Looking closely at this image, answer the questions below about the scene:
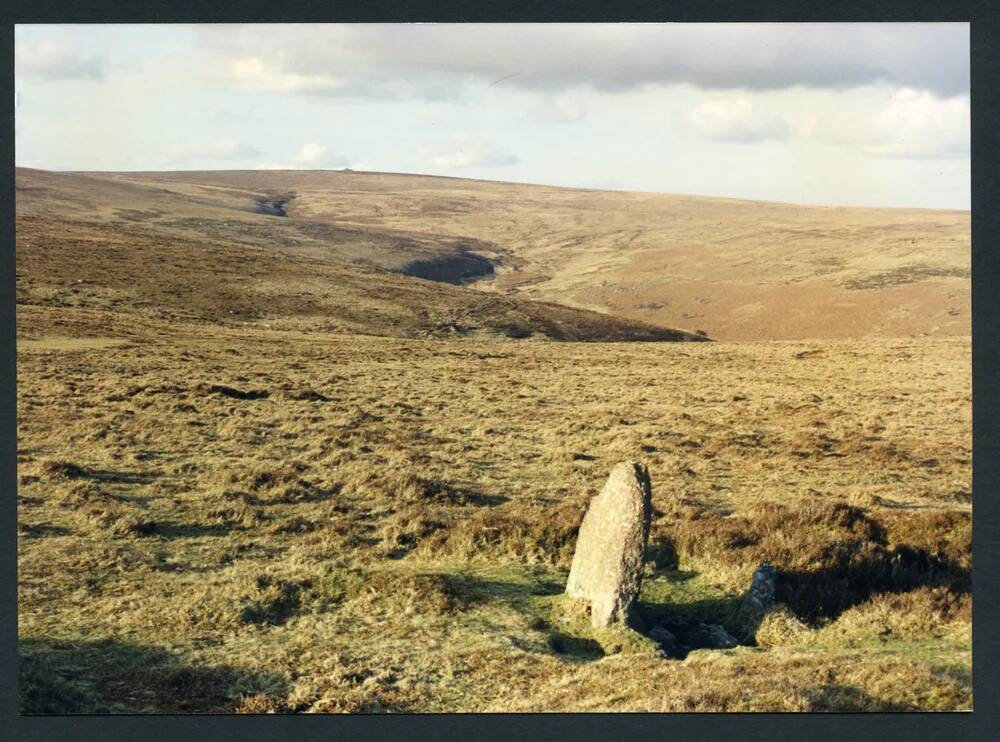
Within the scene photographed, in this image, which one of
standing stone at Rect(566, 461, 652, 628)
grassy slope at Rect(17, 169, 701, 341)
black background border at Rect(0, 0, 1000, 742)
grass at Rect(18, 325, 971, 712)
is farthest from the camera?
grassy slope at Rect(17, 169, 701, 341)

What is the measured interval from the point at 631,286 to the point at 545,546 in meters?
88.5

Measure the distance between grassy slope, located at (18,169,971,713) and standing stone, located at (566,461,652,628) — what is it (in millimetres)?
521

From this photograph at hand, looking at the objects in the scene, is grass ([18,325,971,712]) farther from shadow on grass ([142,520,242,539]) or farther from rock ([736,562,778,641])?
rock ([736,562,778,641])

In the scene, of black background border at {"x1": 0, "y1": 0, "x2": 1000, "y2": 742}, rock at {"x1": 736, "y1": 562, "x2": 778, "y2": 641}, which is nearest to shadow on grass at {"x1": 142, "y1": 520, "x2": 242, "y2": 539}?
black background border at {"x1": 0, "y1": 0, "x2": 1000, "y2": 742}

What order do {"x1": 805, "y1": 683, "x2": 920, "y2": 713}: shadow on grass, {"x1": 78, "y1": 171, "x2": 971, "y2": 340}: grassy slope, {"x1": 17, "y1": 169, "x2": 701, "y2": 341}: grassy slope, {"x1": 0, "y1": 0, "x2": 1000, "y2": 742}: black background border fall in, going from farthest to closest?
{"x1": 78, "y1": 171, "x2": 971, "y2": 340}: grassy slope
{"x1": 17, "y1": 169, "x2": 701, "y2": 341}: grassy slope
{"x1": 0, "y1": 0, "x2": 1000, "y2": 742}: black background border
{"x1": 805, "y1": 683, "x2": 920, "y2": 713}: shadow on grass

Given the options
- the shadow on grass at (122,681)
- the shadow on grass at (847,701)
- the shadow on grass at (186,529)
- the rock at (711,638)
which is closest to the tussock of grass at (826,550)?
the rock at (711,638)

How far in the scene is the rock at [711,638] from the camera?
37.6 feet

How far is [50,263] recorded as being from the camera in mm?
62438

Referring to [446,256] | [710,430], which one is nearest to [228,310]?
[710,430]

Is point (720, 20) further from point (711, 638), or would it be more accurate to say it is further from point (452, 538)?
point (452, 538)

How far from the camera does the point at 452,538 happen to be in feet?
47.9

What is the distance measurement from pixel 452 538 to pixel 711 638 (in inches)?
186

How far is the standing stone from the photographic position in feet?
36.4

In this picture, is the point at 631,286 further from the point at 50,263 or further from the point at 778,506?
the point at 778,506
